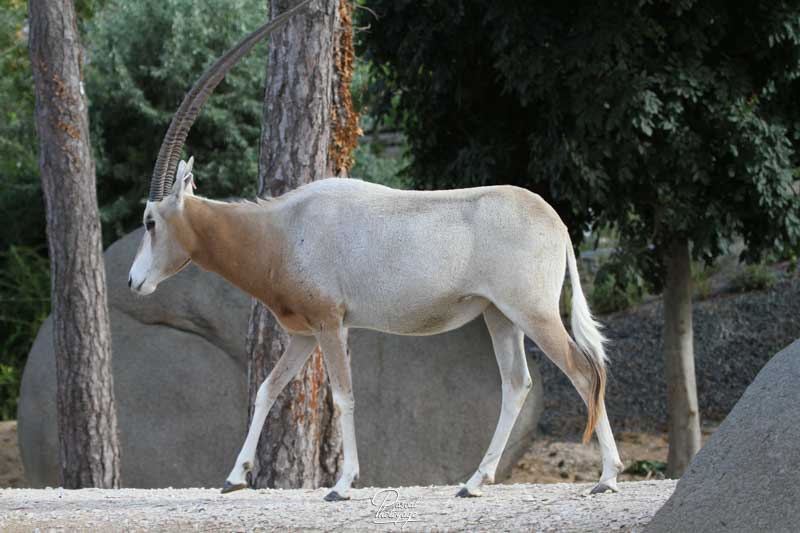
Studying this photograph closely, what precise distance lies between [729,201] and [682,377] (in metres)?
1.66

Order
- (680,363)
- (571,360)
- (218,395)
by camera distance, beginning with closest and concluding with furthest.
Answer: (571,360)
(680,363)
(218,395)

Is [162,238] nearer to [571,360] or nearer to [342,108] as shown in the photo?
[571,360]

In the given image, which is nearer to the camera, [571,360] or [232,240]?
[571,360]

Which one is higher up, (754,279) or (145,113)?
(145,113)

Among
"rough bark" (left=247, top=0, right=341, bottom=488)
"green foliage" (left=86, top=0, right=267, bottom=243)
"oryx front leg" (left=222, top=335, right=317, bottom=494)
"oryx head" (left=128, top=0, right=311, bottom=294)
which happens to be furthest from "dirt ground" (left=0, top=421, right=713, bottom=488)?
"oryx head" (left=128, top=0, right=311, bottom=294)

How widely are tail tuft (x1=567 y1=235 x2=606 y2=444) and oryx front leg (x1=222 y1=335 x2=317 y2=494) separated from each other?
1349 mm

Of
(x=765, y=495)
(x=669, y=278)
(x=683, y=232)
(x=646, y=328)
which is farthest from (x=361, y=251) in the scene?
(x=646, y=328)

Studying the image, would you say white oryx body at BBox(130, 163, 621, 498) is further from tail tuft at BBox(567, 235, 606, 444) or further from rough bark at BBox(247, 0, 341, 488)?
rough bark at BBox(247, 0, 341, 488)

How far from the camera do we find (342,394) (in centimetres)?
541

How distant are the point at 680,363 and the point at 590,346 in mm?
4374

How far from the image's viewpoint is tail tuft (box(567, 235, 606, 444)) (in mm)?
5293

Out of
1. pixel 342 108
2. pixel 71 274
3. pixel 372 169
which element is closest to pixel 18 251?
pixel 372 169

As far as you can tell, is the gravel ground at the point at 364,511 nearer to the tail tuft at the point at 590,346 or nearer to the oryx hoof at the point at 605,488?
the oryx hoof at the point at 605,488

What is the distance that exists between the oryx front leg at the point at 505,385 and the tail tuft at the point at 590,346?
314mm
